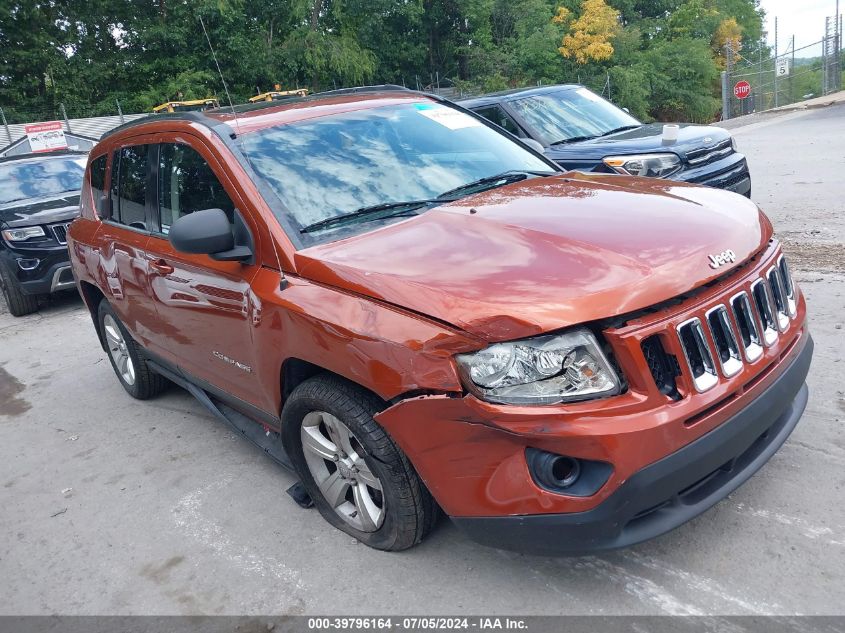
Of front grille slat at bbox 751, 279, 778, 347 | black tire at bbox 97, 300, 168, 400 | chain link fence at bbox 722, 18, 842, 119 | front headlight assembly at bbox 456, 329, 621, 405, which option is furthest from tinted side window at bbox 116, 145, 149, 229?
chain link fence at bbox 722, 18, 842, 119

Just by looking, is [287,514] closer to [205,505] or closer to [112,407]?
[205,505]

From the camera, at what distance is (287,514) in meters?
3.47

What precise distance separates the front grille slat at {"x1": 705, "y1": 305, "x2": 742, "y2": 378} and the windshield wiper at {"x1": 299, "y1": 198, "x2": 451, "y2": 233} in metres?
1.34

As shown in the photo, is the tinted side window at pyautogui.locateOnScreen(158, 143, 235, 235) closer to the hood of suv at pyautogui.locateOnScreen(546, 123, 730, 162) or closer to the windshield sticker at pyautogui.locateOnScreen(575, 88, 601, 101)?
the hood of suv at pyautogui.locateOnScreen(546, 123, 730, 162)

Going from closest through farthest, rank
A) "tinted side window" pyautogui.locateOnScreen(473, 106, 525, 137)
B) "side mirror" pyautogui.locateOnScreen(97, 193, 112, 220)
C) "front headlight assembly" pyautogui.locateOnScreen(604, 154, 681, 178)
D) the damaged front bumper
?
the damaged front bumper, "side mirror" pyautogui.locateOnScreen(97, 193, 112, 220), "front headlight assembly" pyautogui.locateOnScreen(604, 154, 681, 178), "tinted side window" pyautogui.locateOnScreen(473, 106, 525, 137)

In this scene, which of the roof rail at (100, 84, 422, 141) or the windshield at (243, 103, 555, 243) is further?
the roof rail at (100, 84, 422, 141)

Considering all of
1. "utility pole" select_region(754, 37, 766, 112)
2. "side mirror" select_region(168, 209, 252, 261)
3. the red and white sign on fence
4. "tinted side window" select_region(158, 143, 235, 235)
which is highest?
the red and white sign on fence

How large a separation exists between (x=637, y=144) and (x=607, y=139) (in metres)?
0.50

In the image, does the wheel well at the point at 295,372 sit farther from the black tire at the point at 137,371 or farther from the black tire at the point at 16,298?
the black tire at the point at 16,298

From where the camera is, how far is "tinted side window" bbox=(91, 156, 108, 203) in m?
4.87

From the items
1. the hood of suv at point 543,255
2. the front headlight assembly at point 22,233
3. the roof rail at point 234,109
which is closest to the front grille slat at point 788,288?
the hood of suv at point 543,255

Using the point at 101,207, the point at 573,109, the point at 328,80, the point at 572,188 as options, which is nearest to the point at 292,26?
the point at 328,80

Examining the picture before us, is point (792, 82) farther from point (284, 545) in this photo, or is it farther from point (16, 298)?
point (284, 545)

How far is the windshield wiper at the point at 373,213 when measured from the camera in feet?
10.1
